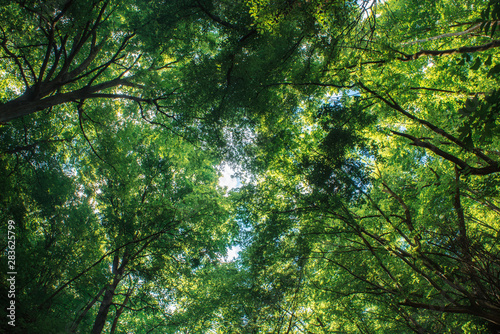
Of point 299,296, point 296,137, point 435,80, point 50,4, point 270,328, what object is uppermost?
point 435,80

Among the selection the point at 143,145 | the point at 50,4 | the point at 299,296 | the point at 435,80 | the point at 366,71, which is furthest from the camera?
the point at 143,145

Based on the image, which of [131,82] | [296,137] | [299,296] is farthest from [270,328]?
[131,82]

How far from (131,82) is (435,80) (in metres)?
10.7

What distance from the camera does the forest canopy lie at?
215 inches

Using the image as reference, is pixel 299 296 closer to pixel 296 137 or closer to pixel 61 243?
pixel 296 137

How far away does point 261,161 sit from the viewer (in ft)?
25.0

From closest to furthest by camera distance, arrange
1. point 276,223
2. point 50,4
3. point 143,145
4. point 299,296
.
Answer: point 50,4 < point 276,223 < point 299,296 < point 143,145

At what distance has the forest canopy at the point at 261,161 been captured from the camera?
5449 mm

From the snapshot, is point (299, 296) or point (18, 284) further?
point (299, 296)

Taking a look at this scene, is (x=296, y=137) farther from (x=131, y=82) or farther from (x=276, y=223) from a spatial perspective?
(x=131, y=82)

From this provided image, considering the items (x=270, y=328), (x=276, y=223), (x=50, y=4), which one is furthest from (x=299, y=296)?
(x=50, y=4)

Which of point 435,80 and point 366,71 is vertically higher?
point 435,80

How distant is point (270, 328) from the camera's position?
9570 millimetres

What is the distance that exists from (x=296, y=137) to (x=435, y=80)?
5.00 meters
